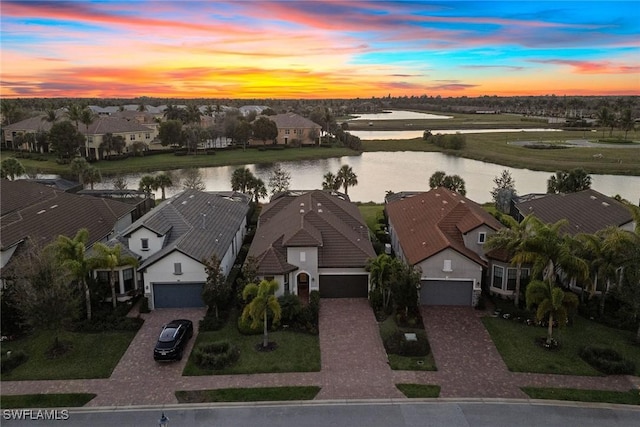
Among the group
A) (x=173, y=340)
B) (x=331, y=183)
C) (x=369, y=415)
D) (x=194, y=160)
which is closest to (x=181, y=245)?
(x=173, y=340)

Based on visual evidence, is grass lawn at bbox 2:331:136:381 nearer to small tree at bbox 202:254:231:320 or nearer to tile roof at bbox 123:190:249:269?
small tree at bbox 202:254:231:320

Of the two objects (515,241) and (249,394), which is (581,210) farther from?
(249,394)

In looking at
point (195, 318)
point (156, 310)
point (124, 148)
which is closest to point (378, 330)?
point (195, 318)

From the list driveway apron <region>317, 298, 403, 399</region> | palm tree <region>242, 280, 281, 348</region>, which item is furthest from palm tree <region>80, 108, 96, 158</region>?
palm tree <region>242, 280, 281, 348</region>

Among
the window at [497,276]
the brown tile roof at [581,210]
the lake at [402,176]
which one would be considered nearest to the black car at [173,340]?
the window at [497,276]

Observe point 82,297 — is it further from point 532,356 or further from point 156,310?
point 532,356

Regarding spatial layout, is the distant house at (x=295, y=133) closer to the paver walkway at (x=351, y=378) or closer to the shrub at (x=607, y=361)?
the paver walkway at (x=351, y=378)
